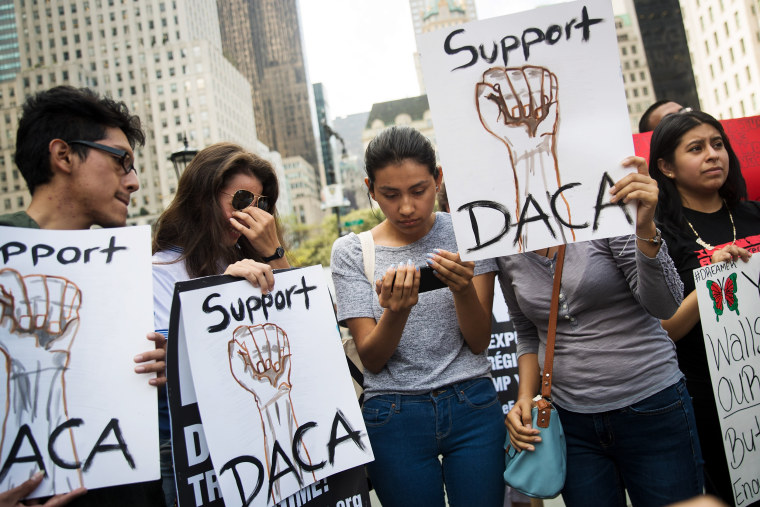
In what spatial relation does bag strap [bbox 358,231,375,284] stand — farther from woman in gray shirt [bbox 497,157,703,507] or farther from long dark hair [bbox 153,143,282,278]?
woman in gray shirt [bbox 497,157,703,507]

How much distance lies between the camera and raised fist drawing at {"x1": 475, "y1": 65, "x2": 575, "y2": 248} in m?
1.53

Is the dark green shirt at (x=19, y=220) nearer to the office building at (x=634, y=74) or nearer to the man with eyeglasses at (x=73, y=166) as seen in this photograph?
the man with eyeglasses at (x=73, y=166)

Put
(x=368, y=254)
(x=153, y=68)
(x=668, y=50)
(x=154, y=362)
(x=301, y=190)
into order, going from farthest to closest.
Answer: (x=301, y=190) → (x=153, y=68) → (x=668, y=50) → (x=368, y=254) → (x=154, y=362)

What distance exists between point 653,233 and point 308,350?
1.08 metres

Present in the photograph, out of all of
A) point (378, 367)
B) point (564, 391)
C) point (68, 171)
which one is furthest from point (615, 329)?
point (68, 171)

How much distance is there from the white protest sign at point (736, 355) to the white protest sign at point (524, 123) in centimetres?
63

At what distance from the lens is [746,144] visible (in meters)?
3.12

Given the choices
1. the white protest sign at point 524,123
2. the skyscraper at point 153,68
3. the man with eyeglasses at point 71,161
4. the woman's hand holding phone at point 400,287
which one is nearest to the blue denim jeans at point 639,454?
the white protest sign at point 524,123

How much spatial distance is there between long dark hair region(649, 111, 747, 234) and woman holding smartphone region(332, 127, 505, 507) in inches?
35.5

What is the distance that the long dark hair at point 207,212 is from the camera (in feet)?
5.94

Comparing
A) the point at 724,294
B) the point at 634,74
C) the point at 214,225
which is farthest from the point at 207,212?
the point at 634,74

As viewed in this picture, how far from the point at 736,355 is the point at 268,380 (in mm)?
1643

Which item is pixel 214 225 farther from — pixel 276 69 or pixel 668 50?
pixel 276 69

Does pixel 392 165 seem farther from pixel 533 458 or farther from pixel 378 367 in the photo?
pixel 533 458
